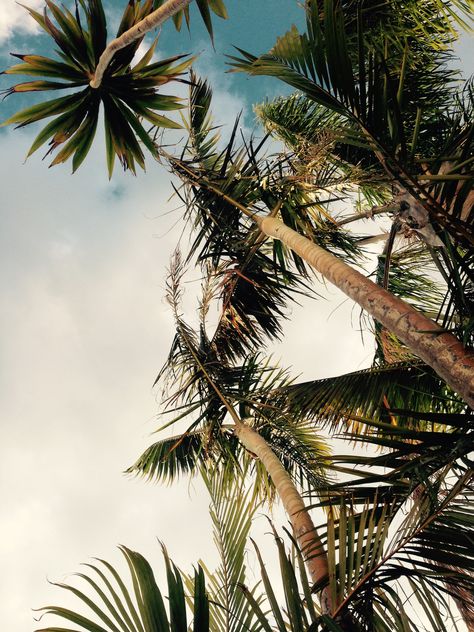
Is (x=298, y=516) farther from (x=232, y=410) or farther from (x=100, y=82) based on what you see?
(x=100, y=82)

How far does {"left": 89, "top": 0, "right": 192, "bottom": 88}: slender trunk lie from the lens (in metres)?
2.94

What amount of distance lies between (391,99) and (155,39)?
2543 millimetres

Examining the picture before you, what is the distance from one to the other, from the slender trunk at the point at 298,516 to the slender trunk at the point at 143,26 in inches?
119

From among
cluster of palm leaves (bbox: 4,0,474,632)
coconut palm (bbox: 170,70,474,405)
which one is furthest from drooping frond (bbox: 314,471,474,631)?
coconut palm (bbox: 170,70,474,405)

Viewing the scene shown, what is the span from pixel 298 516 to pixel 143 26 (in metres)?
3.38

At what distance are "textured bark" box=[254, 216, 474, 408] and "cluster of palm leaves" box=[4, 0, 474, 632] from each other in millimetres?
125

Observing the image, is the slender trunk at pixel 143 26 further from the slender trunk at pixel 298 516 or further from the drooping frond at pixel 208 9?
the slender trunk at pixel 298 516

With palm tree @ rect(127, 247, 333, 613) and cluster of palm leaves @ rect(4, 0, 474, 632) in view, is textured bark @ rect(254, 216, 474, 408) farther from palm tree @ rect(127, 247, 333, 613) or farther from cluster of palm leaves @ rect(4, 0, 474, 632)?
palm tree @ rect(127, 247, 333, 613)

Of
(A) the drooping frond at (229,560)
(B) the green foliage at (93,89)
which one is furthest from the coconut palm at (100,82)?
(A) the drooping frond at (229,560)

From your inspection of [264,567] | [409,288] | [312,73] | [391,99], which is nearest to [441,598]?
[264,567]

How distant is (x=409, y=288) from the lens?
20.2 feet

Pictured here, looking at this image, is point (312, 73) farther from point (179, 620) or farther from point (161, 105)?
point (179, 620)

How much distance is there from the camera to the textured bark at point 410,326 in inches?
75.9

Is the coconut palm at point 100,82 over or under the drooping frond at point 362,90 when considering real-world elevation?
over
